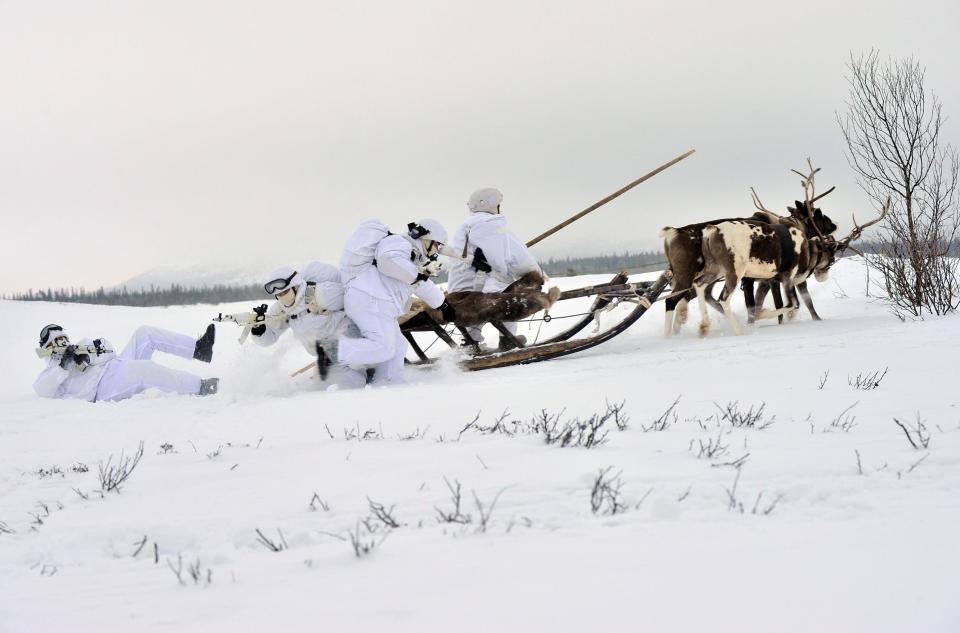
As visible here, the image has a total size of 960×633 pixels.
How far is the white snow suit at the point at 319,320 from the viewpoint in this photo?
859 cm

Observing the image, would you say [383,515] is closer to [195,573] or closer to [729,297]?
[195,573]

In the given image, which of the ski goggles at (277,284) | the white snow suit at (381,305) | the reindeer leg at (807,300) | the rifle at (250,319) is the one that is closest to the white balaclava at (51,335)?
the rifle at (250,319)

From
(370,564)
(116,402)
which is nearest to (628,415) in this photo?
(370,564)

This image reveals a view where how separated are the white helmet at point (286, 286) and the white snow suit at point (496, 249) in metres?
2.36

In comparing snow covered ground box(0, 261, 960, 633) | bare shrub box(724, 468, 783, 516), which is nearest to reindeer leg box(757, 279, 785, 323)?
snow covered ground box(0, 261, 960, 633)

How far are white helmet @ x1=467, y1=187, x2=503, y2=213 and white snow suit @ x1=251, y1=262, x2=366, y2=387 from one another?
7.83 feet

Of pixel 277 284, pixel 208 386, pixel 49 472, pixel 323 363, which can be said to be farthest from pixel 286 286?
pixel 49 472

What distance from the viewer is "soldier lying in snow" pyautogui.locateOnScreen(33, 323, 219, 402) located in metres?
8.57

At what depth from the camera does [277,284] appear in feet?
27.7

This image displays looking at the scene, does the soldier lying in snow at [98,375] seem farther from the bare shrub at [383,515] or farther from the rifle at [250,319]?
the bare shrub at [383,515]

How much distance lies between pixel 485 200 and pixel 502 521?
7.91 meters

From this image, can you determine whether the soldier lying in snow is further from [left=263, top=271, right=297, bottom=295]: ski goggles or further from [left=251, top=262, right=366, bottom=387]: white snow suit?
[left=263, top=271, right=297, bottom=295]: ski goggles

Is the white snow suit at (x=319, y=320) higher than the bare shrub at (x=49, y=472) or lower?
higher

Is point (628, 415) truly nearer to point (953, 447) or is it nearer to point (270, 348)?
point (953, 447)
